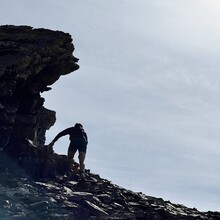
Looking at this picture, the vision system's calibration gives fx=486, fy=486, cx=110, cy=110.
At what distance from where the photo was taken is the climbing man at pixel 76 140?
36.4 m

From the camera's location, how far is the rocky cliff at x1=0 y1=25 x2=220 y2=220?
27.2 meters

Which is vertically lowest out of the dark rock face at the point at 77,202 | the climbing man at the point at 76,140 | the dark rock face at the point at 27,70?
the dark rock face at the point at 77,202

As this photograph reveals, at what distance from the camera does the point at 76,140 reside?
36594 millimetres

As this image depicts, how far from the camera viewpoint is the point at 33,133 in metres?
38.5

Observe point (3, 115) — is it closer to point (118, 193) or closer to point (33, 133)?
point (33, 133)

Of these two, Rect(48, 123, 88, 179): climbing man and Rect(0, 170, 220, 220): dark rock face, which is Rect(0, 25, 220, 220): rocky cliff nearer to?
Rect(0, 170, 220, 220): dark rock face

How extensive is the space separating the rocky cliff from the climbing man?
0.77 meters

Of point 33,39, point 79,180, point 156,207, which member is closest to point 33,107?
point 33,39

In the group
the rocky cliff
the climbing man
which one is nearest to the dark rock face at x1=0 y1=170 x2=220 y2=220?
the rocky cliff

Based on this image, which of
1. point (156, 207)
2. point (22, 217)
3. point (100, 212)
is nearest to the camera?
point (22, 217)

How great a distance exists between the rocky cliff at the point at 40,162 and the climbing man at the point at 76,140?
772 mm

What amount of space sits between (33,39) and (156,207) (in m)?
18.1

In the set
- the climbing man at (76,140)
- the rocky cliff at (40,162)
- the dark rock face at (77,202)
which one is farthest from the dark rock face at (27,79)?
the dark rock face at (77,202)

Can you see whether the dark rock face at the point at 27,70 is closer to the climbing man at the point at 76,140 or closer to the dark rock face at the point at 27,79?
the dark rock face at the point at 27,79
